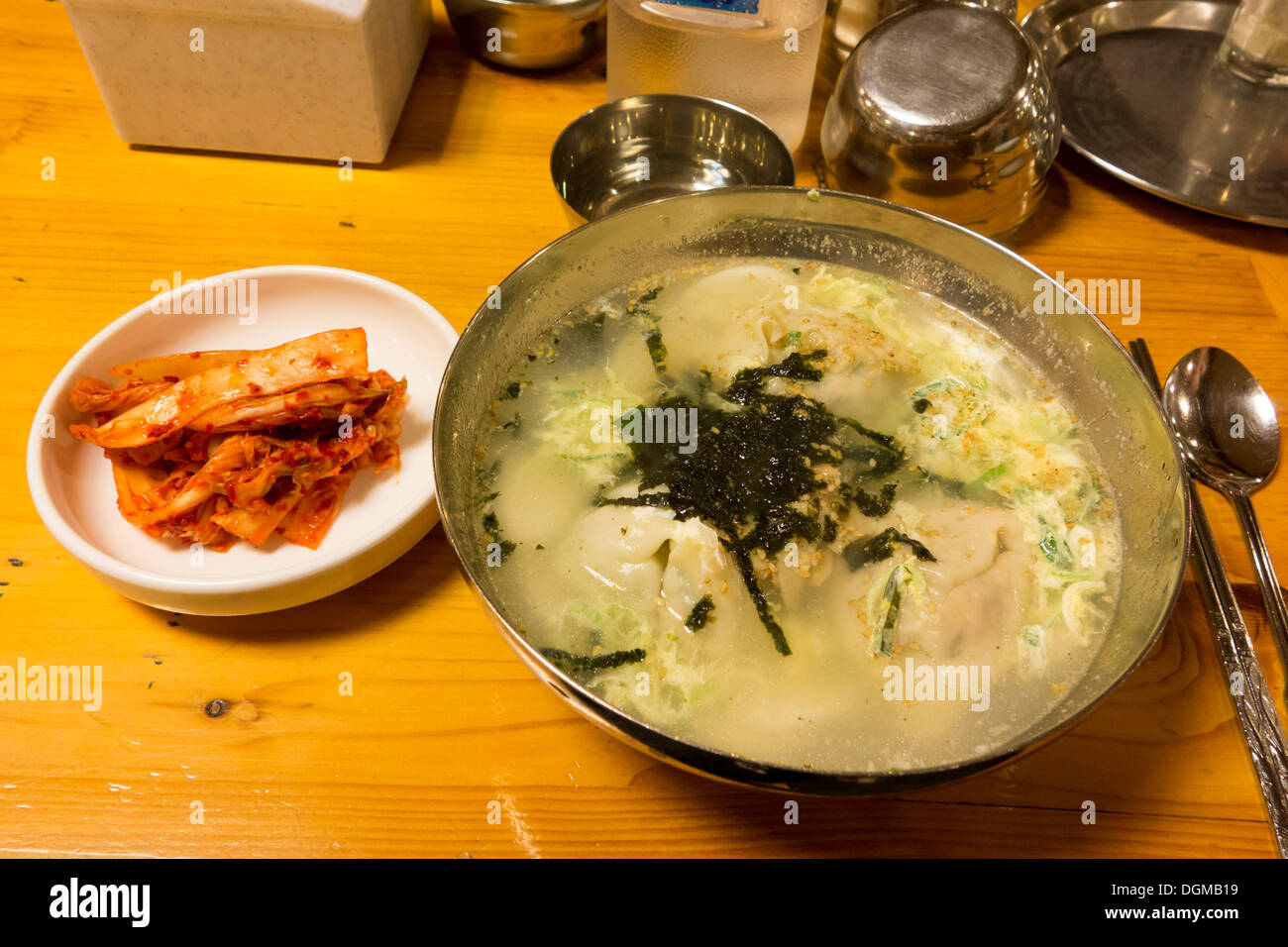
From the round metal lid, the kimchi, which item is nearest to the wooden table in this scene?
the kimchi

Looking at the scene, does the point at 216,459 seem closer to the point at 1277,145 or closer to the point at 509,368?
the point at 509,368

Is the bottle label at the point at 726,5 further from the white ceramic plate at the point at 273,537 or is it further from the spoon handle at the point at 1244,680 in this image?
the spoon handle at the point at 1244,680

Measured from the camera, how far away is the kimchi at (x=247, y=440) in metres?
1.60

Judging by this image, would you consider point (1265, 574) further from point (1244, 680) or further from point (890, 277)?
point (890, 277)

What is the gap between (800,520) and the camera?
1.51 meters

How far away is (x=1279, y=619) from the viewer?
1.65m

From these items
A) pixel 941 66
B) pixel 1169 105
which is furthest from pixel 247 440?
pixel 1169 105

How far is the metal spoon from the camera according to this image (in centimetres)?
185

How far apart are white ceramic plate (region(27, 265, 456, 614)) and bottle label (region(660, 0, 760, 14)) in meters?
1.02

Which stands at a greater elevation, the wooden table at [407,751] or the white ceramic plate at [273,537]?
the white ceramic plate at [273,537]

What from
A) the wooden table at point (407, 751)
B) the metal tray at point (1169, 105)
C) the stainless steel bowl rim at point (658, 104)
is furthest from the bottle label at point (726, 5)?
the wooden table at point (407, 751)

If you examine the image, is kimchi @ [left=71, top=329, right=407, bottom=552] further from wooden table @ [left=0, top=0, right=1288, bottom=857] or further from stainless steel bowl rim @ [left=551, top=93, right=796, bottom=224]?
stainless steel bowl rim @ [left=551, top=93, right=796, bottom=224]

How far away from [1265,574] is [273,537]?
1.87m

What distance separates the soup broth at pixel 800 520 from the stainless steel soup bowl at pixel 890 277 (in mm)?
39
